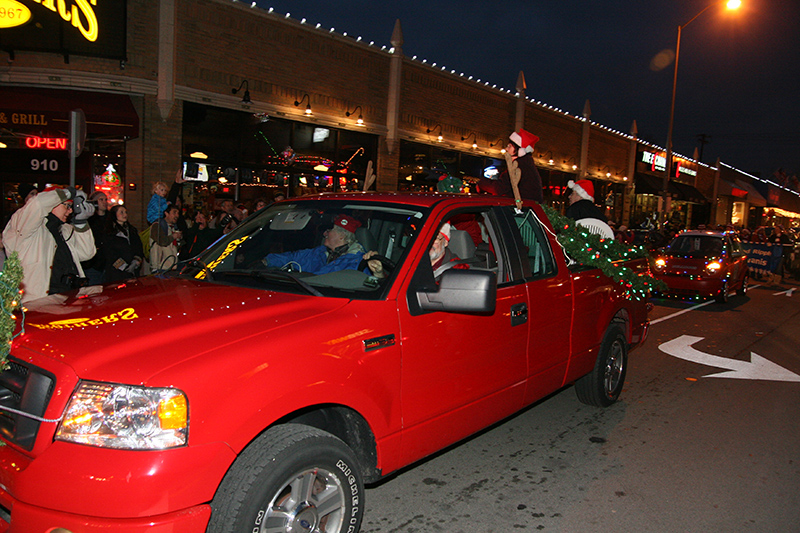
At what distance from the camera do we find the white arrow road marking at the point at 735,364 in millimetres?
7043

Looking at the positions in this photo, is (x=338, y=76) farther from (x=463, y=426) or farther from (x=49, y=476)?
(x=49, y=476)

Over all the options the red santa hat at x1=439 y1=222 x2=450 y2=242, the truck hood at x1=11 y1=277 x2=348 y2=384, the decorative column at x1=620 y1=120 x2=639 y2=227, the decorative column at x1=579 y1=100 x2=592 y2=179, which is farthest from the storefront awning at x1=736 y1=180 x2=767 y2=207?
the truck hood at x1=11 y1=277 x2=348 y2=384

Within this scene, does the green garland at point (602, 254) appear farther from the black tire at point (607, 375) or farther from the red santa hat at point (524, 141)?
the red santa hat at point (524, 141)

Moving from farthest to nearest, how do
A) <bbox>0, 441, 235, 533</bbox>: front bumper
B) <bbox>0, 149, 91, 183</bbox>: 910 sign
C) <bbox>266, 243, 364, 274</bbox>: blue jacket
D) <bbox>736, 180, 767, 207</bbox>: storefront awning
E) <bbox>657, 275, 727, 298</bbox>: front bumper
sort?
<bbox>736, 180, 767, 207</bbox>: storefront awning < <bbox>0, 149, 91, 183</bbox>: 910 sign < <bbox>657, 275, 727, 298</bbox>: front bumper < <bbox>266, 243, 364, 274</bbox>: blue jacket < <bbox>0, 441, 235, 533</bbox>: front bumper

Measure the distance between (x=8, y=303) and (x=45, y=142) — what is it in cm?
1272

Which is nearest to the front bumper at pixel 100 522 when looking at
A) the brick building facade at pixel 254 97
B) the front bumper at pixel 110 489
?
the front bumper at pixel 110 489

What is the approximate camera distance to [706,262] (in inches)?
496

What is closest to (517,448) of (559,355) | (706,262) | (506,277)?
(559,355)

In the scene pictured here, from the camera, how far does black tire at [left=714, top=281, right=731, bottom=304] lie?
12.6m

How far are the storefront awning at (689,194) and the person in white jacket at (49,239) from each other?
39.9 meters

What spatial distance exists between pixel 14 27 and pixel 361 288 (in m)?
13.5

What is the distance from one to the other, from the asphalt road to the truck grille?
1908 mm

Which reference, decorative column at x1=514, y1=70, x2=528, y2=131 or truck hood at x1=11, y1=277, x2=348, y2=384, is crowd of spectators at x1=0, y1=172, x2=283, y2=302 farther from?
decorative column at x1=514, y1=70, x2=528, y2=131

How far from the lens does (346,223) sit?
3928mm
